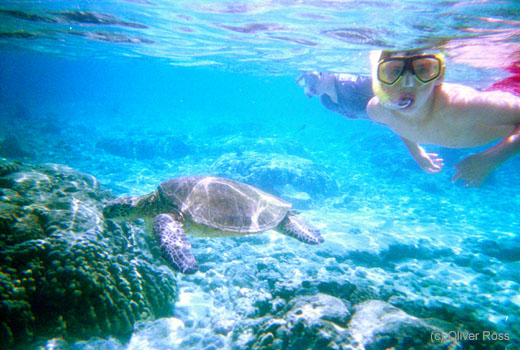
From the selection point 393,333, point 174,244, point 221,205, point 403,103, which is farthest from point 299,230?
point 403,103

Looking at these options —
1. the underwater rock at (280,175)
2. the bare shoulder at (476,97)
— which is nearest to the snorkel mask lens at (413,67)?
the bare shoulder at (476,97)

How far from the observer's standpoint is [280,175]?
14141 millimetres

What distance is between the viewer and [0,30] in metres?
16.1

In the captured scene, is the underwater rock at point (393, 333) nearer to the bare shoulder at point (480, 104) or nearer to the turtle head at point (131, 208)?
the bare shoulder at point (480, 104)

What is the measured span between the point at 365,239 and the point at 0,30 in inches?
1028

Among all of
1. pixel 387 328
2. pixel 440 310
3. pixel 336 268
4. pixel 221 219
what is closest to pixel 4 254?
pixel 221 219

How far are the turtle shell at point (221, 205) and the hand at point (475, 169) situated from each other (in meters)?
3.51

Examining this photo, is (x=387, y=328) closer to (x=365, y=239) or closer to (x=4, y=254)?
(x=365, y=239)

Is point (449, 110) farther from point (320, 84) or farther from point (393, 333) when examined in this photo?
point (320, 84)

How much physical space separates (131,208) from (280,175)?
9798mm

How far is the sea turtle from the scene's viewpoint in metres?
4.92

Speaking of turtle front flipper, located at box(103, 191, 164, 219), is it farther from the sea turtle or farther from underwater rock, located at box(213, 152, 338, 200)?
underwater rock, located at box(213, 152, 338, 200)

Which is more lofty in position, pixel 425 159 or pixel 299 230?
pixel 425 159

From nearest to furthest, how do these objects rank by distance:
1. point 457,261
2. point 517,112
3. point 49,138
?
1. point 517,112
2. point 457,261
3. point 49,138
